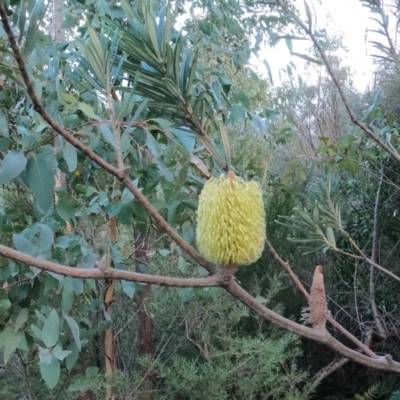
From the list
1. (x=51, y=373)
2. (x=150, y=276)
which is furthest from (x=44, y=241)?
(x=150, y=276)

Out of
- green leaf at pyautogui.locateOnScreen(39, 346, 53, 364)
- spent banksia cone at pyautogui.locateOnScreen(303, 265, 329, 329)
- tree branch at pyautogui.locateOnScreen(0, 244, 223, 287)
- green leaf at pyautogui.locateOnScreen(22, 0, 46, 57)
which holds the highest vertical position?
green leaf at pyautogui.locateOnScreen(22, 0, 46, 57)

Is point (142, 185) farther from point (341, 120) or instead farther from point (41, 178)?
point (341, 120)

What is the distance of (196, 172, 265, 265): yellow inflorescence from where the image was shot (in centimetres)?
37

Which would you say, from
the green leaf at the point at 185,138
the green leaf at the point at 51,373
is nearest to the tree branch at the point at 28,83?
the green leaf at the point at 185,138

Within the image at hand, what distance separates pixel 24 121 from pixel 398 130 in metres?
0.92

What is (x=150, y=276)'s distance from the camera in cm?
32

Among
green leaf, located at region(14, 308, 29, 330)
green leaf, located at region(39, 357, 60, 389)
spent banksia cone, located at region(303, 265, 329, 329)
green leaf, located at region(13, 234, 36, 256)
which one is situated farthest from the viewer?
green leaf, located at region(14, 308, 29, 330)

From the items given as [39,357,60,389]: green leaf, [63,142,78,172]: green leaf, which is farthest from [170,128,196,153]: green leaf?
[39,357,60,389]: green leaf

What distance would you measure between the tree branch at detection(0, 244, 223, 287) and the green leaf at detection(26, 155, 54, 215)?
172 millimetres

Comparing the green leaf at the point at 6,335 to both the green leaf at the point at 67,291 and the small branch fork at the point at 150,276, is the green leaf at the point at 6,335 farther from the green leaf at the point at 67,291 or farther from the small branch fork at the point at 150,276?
the small branch fork at the point at 150,276

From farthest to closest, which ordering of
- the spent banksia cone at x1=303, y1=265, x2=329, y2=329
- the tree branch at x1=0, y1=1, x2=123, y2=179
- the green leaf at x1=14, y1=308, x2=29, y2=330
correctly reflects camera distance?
1. the green leaf at x1=14, y1=308, x2=29, y2=330
2. the spent banksia cone at x1=303, y1=265, x2=329, y2=329
3. the tree branch at x1=0, y1=1, x2=123, y2=179

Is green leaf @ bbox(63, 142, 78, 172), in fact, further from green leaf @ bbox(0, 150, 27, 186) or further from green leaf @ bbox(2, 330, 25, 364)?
green leaf @ bbox(2, 330, 25, 364)

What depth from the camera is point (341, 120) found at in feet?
12.5

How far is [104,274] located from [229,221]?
112mm
